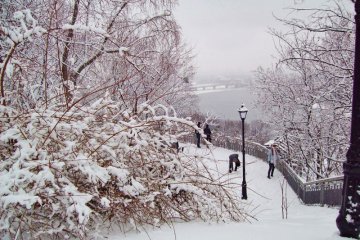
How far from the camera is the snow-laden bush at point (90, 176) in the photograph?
12.0ft

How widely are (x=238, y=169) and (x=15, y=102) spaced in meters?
15.8

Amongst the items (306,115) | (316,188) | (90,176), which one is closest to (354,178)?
A: (90,176)

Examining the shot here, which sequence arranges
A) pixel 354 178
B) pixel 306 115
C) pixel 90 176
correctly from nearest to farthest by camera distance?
1. pixel 90 176
2. pixel 354 178
3. pixel 306 115

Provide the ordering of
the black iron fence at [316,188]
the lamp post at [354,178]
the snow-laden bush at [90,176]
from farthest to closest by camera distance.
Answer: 1. the black iron fence at [316,188]
2. the lamp post at [354,178]
3. the snow-laden bush at [90,176]

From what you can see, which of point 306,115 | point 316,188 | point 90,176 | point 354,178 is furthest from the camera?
point 306,115

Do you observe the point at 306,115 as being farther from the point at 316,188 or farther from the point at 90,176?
the point at 90,176

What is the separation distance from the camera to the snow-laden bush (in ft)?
12.0

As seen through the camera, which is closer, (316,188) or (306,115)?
(316,188)

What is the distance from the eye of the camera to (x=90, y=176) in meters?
3.90

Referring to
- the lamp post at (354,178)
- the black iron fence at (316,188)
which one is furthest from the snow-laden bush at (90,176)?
the black iron fence at (316,188)

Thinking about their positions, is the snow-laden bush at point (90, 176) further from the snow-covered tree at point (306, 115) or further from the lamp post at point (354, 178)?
the snow-covered tree at point (306, 115)

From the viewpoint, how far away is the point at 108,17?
37.6 feet

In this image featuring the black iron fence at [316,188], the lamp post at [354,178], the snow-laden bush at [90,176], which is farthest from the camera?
the black iron fence at [316,188]

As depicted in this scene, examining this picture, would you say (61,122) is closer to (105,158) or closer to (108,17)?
(105,158)
